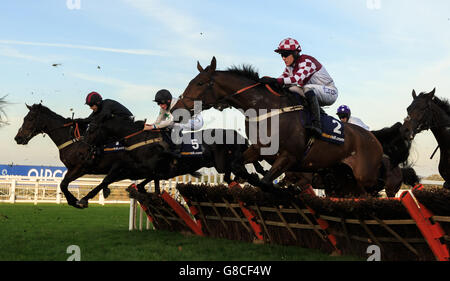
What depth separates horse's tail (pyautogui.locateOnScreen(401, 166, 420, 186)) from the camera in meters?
9.06

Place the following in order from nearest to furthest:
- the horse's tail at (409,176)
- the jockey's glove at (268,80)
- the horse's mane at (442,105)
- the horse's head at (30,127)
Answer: the jockey's glove at (268,80)
the horse's mane at (442,105)
the horse's tail at (409,176)
the horse's head at (30,127)

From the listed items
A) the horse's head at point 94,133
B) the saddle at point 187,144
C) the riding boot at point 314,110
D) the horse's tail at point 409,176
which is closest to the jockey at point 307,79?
the riding boot at point 314,110

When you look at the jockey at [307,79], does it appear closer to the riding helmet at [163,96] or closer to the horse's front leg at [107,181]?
the riding helmet at [163,96]

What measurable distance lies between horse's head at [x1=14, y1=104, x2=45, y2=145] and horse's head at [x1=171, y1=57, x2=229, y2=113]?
5282 mm

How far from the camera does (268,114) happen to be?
5.70 meters

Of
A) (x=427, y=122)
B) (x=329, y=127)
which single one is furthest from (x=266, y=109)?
(x=427, y=122)

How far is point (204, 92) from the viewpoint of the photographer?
5.68 m

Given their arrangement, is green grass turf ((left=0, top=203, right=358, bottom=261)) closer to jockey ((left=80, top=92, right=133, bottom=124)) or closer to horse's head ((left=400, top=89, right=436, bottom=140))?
jockey ((left=80, top=92, right=133, bottom=124))

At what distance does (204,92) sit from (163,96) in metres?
3.06

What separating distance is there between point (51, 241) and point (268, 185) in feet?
12.6

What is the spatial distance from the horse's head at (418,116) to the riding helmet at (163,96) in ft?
13.1

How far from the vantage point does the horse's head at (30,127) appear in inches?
385
